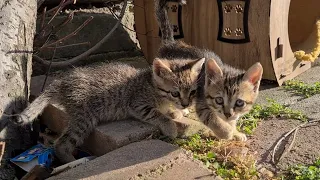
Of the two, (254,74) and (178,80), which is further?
(178,80)

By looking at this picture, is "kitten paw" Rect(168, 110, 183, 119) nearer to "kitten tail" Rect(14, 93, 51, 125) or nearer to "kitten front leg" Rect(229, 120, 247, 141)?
"kitten front leg" Rect(229, 120, 247, 141)

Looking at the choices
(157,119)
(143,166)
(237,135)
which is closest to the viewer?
(143,166)

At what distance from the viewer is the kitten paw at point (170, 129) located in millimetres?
3174

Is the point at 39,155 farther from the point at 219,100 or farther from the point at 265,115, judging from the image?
the point at 265,115

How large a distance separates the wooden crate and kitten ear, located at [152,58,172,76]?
94cm

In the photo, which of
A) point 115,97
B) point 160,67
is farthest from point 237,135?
point 115,97

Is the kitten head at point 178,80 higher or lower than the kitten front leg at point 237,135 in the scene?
higher

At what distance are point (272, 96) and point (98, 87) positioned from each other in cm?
152

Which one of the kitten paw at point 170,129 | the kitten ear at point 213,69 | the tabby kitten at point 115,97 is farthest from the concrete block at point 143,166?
the kitten ear at point 213,69

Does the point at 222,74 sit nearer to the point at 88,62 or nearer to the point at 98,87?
the point at 98,87

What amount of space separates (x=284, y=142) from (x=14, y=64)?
1.96 metres

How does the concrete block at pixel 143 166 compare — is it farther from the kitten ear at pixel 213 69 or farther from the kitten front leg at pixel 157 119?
the kitten ear at pixel 213 69

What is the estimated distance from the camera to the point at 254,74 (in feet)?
10.0

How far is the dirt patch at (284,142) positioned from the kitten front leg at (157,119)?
0.55 metres
